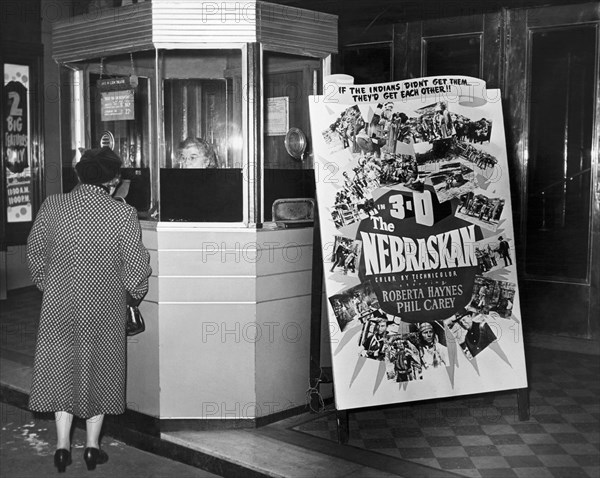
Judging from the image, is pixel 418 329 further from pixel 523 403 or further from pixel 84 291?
pixel 84 291

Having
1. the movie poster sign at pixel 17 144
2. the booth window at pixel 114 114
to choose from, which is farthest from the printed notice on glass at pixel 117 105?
the movie poster sign at pixel 17 144

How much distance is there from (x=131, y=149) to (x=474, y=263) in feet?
8.06

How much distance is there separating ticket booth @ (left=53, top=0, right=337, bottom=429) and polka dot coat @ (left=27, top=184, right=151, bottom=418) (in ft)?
1.07

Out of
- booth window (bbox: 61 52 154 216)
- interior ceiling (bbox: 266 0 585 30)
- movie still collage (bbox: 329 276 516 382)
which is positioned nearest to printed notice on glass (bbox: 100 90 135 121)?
booth window (bbox: 61 52 154 216)

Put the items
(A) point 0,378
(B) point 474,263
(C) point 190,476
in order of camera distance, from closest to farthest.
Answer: (C) point 190,476 < (B) point 474,263 < (A) point 0,378

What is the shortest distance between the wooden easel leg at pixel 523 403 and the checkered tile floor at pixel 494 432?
5cm

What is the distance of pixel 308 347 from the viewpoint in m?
5.17

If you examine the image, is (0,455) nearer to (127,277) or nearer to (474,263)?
(127,277)

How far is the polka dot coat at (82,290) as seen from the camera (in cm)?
443

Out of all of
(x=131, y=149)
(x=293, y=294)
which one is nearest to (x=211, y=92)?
(x=131, y=149)

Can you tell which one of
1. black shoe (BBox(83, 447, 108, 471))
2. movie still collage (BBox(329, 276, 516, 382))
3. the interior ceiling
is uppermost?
the interior ceiling

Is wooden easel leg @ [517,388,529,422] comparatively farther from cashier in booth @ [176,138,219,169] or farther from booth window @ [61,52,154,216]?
booth window @ [61,52,154,216]

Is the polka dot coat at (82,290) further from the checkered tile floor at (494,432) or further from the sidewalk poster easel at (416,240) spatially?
the checkered tile floor at (494,432)

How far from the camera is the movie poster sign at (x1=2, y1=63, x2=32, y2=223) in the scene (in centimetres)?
930
